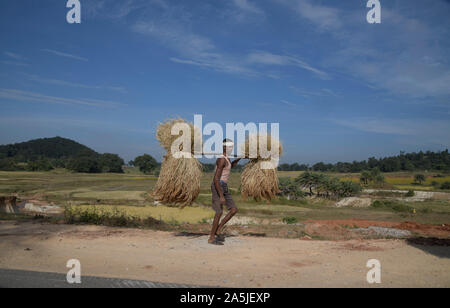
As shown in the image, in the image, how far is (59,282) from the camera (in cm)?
516

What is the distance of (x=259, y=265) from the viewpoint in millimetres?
6316

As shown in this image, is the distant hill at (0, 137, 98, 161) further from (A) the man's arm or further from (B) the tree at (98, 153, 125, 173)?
(A) the man's arm

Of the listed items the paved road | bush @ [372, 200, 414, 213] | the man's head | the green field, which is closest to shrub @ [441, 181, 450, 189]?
the green field

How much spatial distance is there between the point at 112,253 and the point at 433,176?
8183 cm

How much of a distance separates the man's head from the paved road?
3445 millimetres

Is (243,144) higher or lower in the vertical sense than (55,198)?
higher

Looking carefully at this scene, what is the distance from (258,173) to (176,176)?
2.02m

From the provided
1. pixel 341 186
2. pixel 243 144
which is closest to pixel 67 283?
pixel 243 144

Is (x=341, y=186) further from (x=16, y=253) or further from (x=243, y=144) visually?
(x=16, y=253)

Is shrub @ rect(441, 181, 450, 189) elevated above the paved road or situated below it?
below

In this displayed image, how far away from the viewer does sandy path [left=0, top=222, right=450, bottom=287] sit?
216 inches

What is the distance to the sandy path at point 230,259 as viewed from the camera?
5477 millimetres

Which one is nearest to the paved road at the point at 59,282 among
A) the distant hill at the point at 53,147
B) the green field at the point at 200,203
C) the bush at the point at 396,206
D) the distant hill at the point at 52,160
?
the green field at the point at 200,203

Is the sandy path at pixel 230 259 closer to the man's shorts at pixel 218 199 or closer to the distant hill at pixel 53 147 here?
the man's shorts at pixel 218 199
